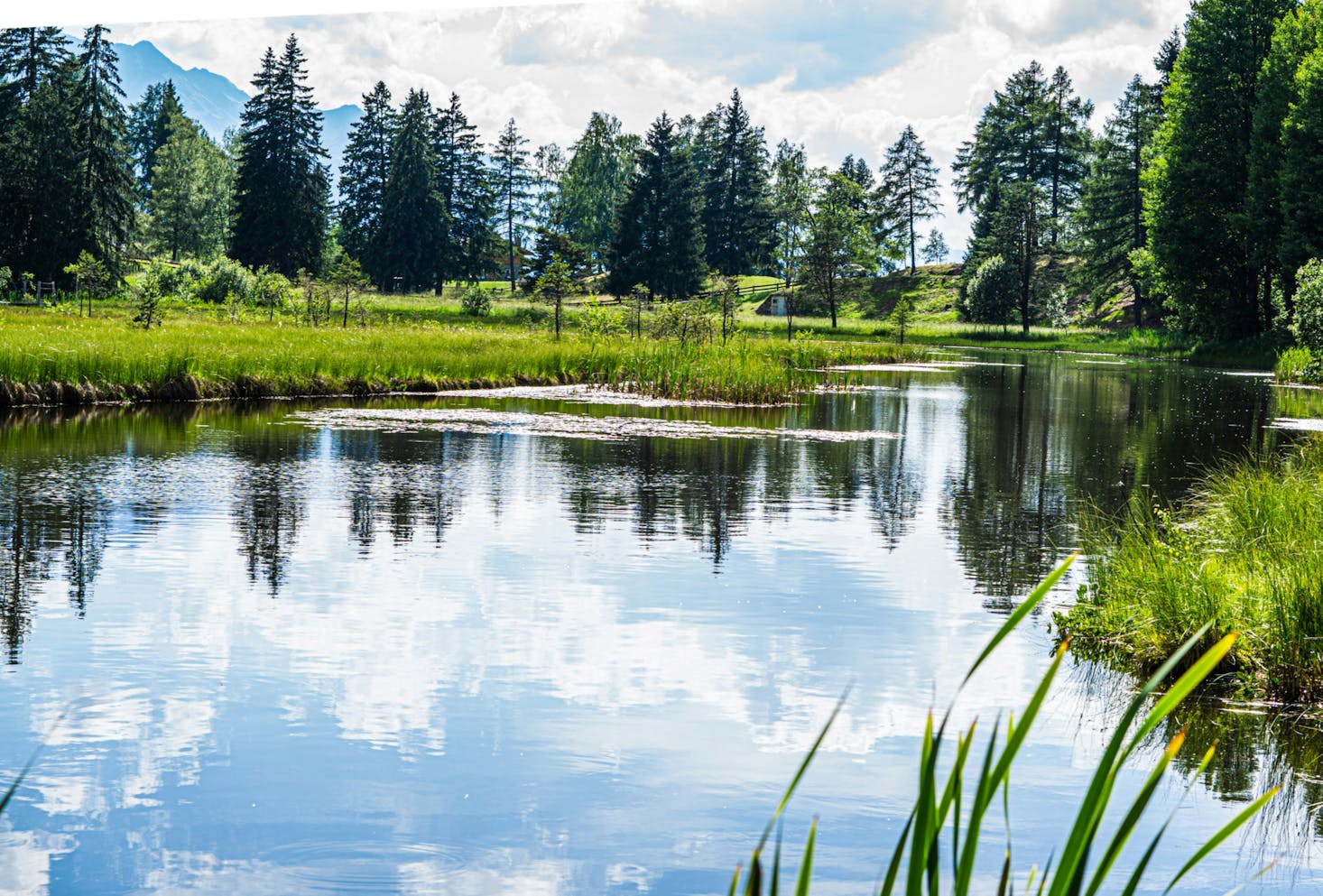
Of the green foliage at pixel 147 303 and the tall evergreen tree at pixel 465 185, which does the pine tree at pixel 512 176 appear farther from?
the green foliage at pixel 147 303

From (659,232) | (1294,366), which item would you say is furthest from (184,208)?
(1294,366)

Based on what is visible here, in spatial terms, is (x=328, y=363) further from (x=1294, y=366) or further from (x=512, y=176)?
(x=512, y=176)

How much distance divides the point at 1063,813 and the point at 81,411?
1461 cm

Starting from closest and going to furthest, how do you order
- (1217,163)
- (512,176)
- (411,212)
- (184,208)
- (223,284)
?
(1217,163)
(223,284)
(411,212)
(184,208)
(512,176)

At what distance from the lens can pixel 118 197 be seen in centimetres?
4547

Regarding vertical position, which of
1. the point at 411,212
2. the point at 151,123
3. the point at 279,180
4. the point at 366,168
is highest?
the point at 151,123

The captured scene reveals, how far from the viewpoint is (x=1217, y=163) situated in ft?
125

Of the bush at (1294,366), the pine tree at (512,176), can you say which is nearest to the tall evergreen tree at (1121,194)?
the bush at (1294,366)

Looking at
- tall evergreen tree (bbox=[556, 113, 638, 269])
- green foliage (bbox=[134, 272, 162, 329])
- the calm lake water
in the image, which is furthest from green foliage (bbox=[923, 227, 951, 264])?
the calm lake water

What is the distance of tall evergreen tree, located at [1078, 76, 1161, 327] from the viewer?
55312 millimetres

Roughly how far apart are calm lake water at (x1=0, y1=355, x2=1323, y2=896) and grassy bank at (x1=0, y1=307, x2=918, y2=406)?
4.88 metres

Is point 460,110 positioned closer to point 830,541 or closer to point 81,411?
point 81,411

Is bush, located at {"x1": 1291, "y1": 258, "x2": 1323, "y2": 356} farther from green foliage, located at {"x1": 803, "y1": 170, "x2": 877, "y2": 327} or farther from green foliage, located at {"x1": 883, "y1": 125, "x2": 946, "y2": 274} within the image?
green foliage, located at {"x1": 883, "y1": 125, "x2": 946, "y2": 274}

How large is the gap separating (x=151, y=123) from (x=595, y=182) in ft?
94.6
